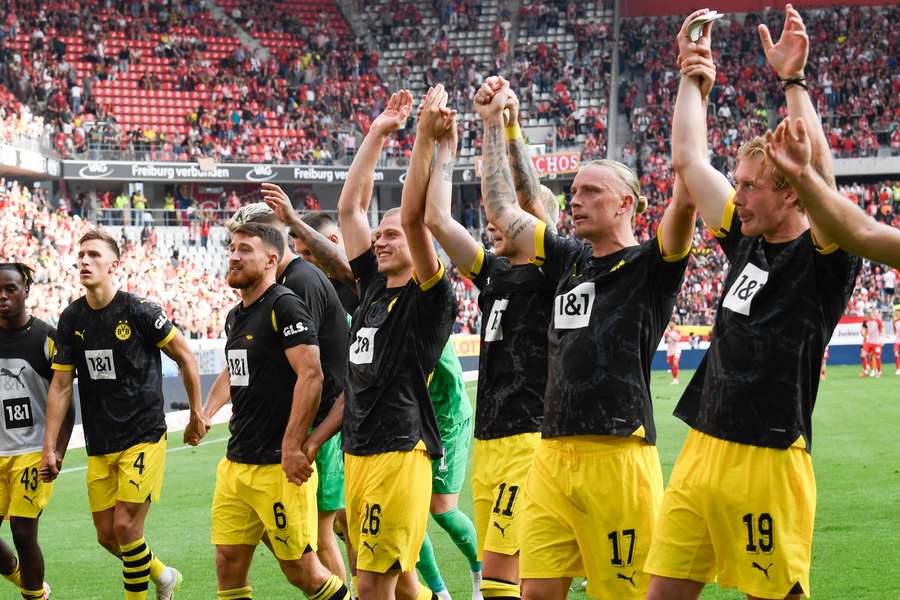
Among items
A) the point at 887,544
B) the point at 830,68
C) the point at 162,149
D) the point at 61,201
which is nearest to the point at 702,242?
the point at 830,68

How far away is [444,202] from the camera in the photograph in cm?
578

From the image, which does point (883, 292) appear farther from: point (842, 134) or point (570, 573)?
point (570, 573)

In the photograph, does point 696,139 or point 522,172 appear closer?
point 696,139

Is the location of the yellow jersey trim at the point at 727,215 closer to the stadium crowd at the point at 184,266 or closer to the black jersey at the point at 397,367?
the black jersey at the point at 397,367

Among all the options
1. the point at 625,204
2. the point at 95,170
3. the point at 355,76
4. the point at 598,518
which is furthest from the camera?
the point at 355,76

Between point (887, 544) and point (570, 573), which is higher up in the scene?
point (570, 573)

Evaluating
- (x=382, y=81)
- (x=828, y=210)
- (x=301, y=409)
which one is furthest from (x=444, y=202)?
(x=382, y=81)

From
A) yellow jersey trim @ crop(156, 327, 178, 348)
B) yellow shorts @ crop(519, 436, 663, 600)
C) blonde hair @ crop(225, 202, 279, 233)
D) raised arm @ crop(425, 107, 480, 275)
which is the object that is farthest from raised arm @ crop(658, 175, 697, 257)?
yellow jersey trim @ crop(156, 327, 178, 348)

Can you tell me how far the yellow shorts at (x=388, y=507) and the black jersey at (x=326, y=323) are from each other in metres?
1.37

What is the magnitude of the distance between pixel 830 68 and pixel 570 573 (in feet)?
154

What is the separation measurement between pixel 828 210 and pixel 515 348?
2.58m

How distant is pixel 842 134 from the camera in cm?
4603

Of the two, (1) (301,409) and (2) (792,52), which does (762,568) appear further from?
(1) (301,409)

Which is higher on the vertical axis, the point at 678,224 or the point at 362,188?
the point at 362,188
